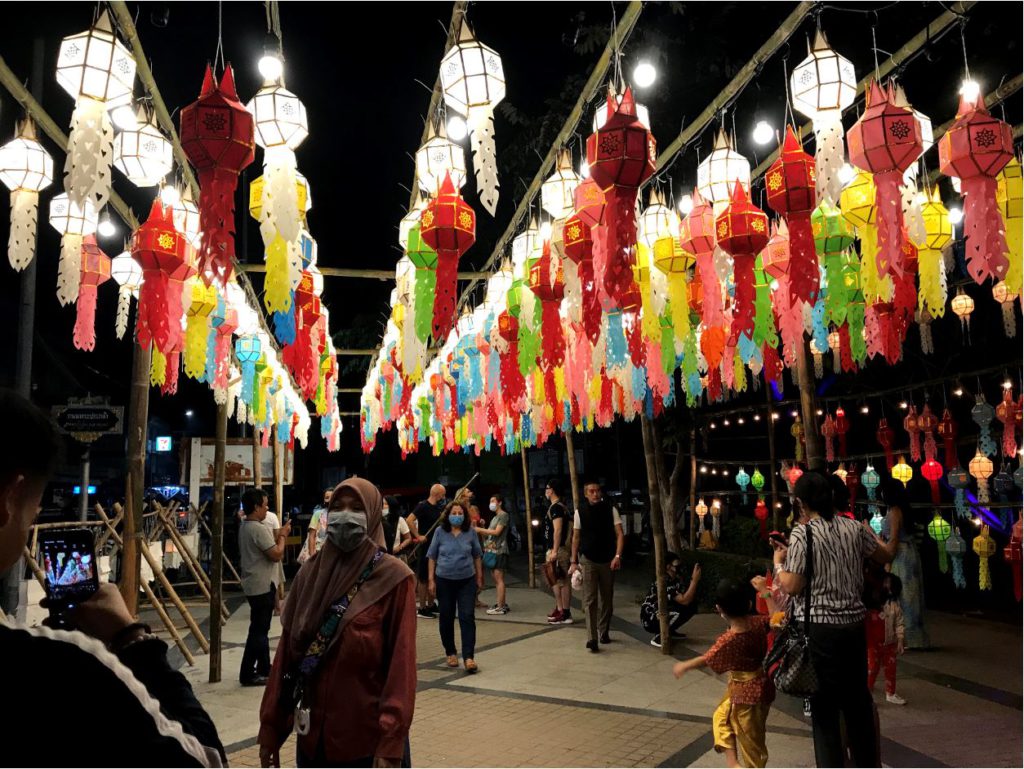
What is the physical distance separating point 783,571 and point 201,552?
1546 centimetres

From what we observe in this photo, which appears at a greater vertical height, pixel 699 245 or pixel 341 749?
pixel 699 245

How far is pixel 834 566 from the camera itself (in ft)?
11.1

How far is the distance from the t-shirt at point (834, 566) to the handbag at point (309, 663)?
2109mm

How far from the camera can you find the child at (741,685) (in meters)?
3.60

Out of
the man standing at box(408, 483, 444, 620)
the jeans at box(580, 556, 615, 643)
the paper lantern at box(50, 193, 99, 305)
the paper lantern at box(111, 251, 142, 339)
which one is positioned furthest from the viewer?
the man standing at box(408, 483, 444, 620)

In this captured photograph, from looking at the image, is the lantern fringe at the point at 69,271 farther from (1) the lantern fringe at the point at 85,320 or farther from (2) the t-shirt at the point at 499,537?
(2) the t-shirt at the point at 499,537

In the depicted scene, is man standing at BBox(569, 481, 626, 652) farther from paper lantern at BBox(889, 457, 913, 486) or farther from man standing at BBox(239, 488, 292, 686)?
paper lantern at BBox(889, 457, 913, 486)

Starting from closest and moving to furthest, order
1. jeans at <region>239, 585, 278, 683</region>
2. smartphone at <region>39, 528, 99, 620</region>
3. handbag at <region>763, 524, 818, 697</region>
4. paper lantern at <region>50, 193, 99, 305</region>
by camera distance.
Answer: handbag at <region>763, 524, 818, 697</region>, paper lantern at <region>50, 193, 99, 305</region>, smartphone at <region>39, 528, 99, 620</region>, jeans at <region>239, 585, 278, 683</region>

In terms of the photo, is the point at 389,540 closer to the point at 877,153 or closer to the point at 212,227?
the point at 212,227

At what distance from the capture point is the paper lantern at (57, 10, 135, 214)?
3.11 m

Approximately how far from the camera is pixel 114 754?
103 cm

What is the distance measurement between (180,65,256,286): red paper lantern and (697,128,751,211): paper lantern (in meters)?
2.76

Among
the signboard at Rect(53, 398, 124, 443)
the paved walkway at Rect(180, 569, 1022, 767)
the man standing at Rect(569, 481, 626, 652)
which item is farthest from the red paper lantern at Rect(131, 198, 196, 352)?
the signboard at Rect(53, 398, 124, 443)

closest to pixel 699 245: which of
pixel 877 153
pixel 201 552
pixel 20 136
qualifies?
pixel 877 153
